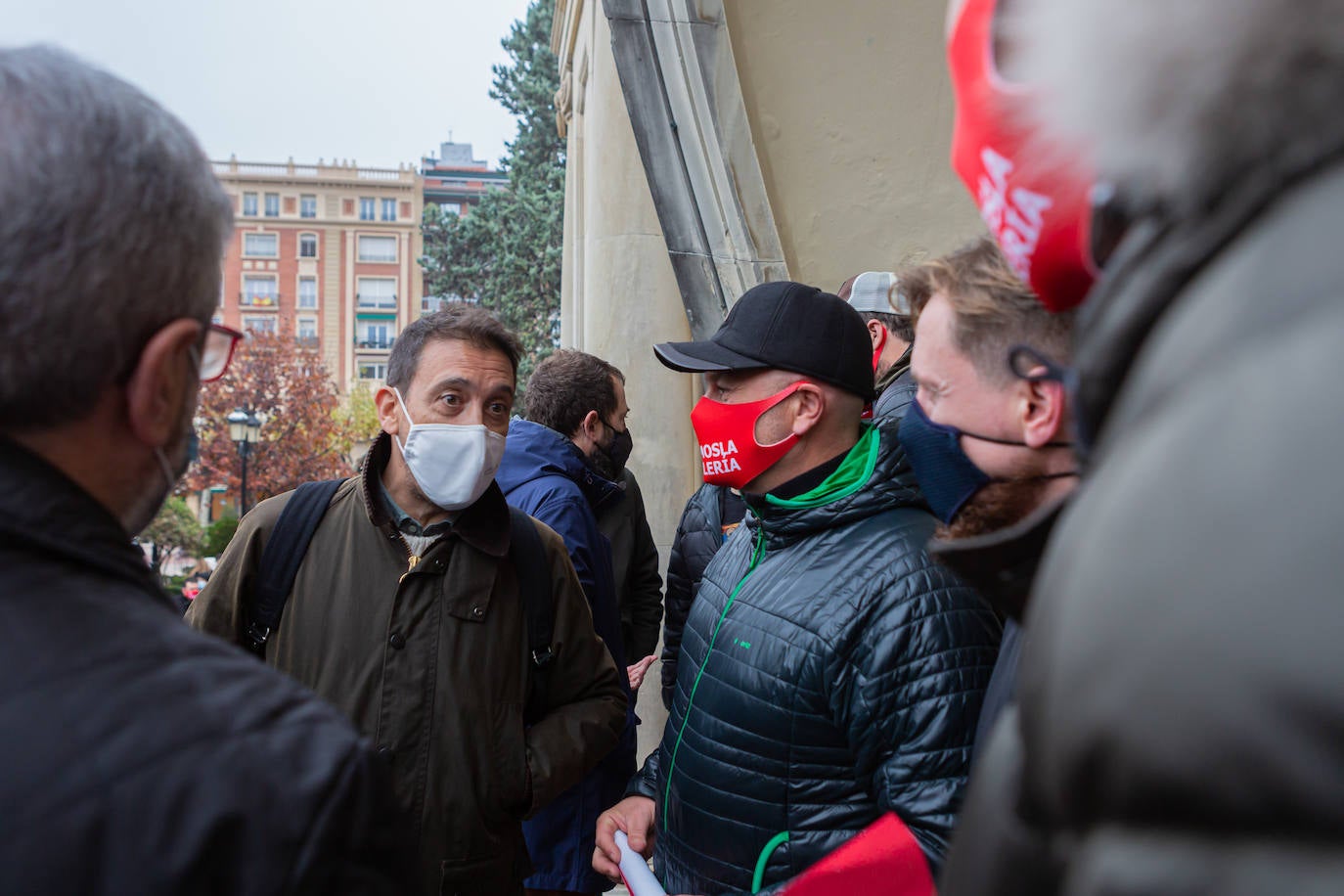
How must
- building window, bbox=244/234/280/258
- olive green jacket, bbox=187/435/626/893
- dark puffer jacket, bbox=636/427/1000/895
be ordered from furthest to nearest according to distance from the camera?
building window, bbox=244/234/280/258 → olive green jacket, bbox=187/435/626/893 → dark puffer jacket, bbox=636/427/1000/895

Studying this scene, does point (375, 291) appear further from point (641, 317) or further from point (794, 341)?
point (794, 341)

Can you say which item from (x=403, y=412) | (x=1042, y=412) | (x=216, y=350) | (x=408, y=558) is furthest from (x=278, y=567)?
(x=1042, y=412)

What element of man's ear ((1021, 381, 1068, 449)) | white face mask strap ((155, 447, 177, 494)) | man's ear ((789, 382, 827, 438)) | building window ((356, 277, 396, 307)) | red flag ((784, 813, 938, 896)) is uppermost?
man's ear ((1021, 381, 1068, 449))

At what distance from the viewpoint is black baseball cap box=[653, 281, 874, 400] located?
2787mm

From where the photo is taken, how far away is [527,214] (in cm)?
2291

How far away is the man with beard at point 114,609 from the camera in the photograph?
38.0 inches

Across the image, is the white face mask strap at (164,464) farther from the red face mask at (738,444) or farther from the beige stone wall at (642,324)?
the beige stone wall at (642,324)

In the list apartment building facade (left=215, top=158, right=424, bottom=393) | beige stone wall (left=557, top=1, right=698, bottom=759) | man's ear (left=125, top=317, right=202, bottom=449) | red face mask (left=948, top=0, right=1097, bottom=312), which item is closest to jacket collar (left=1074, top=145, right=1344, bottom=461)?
red face mask (left=948, top=0, right=1097, bottom=312)

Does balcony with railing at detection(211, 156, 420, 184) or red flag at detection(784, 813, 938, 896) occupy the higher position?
balcony with railing at detection(211, 156, 420, 184)

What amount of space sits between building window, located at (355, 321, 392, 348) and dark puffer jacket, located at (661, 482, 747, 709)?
7560 centimetres

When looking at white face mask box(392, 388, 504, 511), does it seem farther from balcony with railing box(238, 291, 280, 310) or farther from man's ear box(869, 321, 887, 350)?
balcony with railing box(238, 291, 280, 310)

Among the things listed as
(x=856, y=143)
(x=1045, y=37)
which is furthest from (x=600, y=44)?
(x=1045, y=37)

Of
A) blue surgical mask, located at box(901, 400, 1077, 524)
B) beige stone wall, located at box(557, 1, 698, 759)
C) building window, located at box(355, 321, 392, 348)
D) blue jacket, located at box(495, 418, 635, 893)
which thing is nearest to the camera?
blue surgical mask, located at box(901, 400, 1077, 524)

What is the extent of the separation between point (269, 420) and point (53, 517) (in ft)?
121
